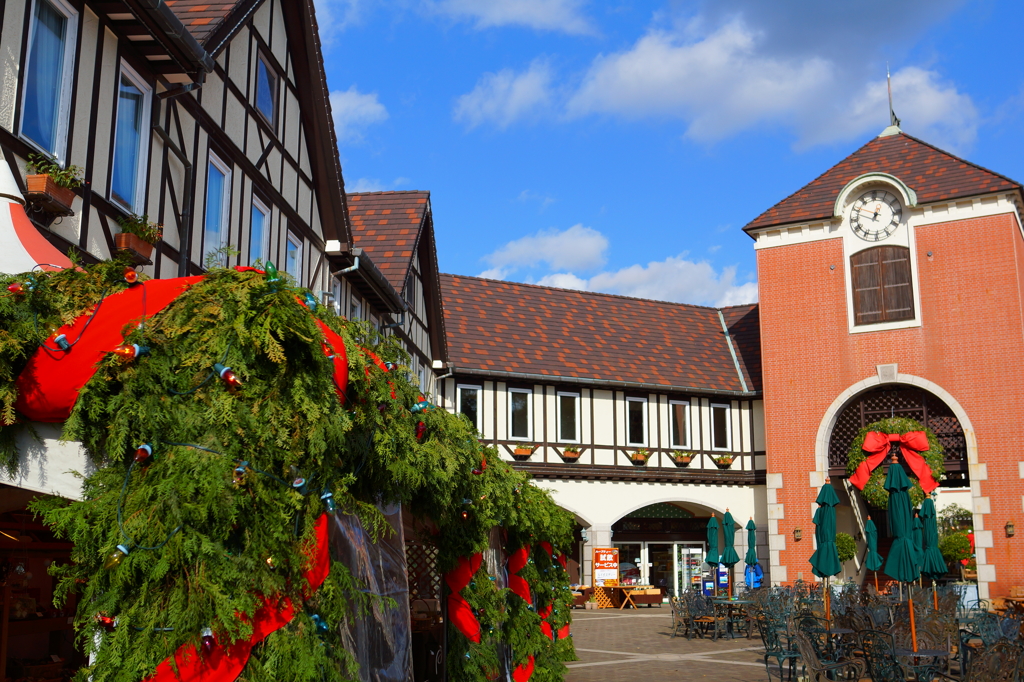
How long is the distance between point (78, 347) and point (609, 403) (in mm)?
23416

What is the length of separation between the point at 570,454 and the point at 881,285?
30.5 feet

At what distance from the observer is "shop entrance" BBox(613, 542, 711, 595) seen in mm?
27766

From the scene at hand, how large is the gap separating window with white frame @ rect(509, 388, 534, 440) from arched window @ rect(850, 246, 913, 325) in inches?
352

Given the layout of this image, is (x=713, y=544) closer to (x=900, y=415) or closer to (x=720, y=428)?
(x=900, y=415)

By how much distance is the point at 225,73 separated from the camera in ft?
36.1

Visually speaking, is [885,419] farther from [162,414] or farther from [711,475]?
[162,414]

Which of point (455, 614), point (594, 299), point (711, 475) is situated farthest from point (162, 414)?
point (594, 299)

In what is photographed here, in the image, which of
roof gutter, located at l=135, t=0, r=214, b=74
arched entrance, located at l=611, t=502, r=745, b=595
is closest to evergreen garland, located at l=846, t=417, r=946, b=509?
arched entrance, located at l=611, t=502, r=745, b=595

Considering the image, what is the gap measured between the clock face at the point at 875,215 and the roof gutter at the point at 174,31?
65.6 feet

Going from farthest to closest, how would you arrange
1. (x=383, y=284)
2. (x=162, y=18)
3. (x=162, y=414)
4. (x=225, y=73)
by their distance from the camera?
(x=383, y=284)
(x=225, y=73)
(x=162, y=18)
(x=162, y=414)

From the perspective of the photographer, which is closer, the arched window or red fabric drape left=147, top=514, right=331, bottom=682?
red fabric drape left=147, top=514, right=331, bottom=682

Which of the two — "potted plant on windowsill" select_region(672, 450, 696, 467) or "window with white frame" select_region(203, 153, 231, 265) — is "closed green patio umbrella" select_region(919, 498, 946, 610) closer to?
"window with white frame" select_region(203, 153, 231, 265)

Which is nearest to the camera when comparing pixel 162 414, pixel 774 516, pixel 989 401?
pixel 162 414

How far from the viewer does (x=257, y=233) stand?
12164 millimetres
